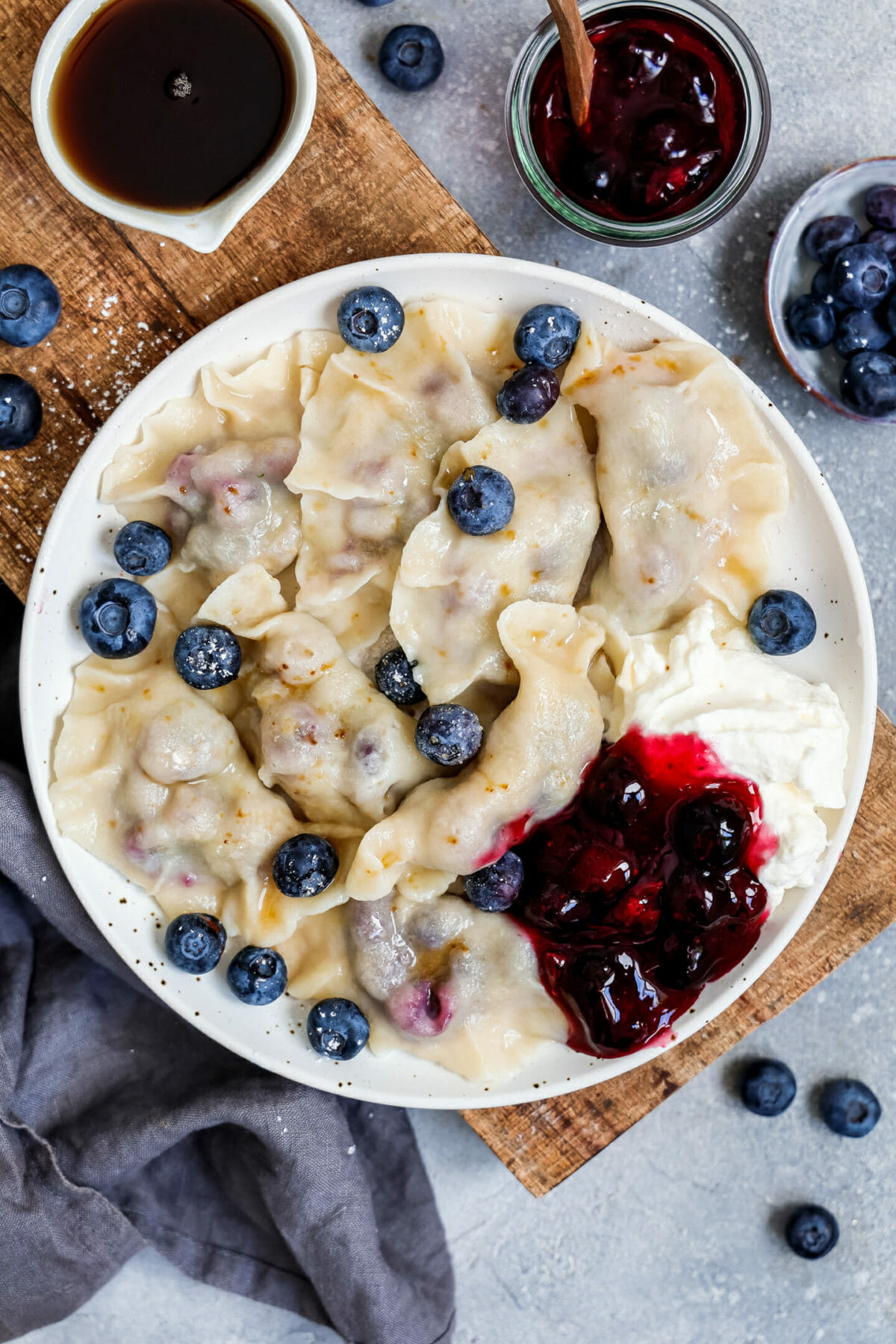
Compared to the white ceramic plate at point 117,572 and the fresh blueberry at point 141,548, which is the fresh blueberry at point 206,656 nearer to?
the fresh blueberry at point 141,548

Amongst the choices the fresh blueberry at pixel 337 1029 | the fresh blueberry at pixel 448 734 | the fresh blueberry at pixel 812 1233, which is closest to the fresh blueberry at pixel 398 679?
the fresh blueberry at pixel 448 734

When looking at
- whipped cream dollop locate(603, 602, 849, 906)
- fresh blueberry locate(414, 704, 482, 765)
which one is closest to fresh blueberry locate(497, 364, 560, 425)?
whipped cream dollop locate(603, 602, 849, 906)

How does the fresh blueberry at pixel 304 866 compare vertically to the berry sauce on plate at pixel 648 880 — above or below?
above

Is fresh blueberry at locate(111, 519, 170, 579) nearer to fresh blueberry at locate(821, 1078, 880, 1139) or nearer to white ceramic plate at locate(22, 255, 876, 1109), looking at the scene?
white ceramic plate at locate(22, 255, 876, 1109)

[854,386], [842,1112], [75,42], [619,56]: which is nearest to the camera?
[75,42]

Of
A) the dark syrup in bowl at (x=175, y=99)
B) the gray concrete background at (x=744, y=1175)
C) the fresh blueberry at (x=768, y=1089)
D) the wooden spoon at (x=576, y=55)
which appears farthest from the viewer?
the fresh blueberry at (x=768, y=1089)

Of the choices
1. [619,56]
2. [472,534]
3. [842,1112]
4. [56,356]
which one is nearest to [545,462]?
[472,534]

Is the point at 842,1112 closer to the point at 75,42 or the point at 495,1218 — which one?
the point at 495,1218
